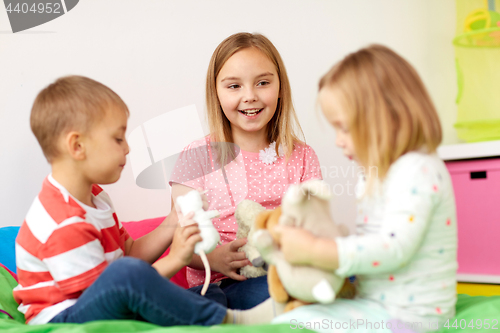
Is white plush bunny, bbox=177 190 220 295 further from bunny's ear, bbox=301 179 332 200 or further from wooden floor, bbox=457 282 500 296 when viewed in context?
wooden floor, bbox=457 282 500 296

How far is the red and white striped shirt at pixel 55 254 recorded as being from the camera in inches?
32.0

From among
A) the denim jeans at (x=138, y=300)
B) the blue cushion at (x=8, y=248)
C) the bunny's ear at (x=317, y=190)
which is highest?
the bunny's ear at (x=317, y=190)

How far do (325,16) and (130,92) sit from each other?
2.84 ft

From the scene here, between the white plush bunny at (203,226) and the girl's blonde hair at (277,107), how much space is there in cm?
34

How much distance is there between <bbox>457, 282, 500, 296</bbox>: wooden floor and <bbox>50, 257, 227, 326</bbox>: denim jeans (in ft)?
3.40

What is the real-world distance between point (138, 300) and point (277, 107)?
76 cm

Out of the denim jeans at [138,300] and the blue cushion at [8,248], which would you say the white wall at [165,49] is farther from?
the denim jeans at [138,300]

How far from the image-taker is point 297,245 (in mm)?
672

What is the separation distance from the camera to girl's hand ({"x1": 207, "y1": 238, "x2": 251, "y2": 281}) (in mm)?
1056

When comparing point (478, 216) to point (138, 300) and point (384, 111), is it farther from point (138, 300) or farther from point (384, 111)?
point (138, 300)

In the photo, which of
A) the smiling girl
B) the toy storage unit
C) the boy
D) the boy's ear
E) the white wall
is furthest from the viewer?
the white wall

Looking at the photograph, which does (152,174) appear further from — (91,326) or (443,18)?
(443,18)

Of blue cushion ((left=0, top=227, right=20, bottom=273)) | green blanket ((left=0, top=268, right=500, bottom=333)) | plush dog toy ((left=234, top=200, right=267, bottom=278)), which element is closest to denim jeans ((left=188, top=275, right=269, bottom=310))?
plush dog toy ((left=234, top=200, right=267, bottom=278))

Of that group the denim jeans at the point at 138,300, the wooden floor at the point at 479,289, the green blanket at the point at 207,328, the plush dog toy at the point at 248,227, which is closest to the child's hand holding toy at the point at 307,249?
the green blanket at the point at 207,328
